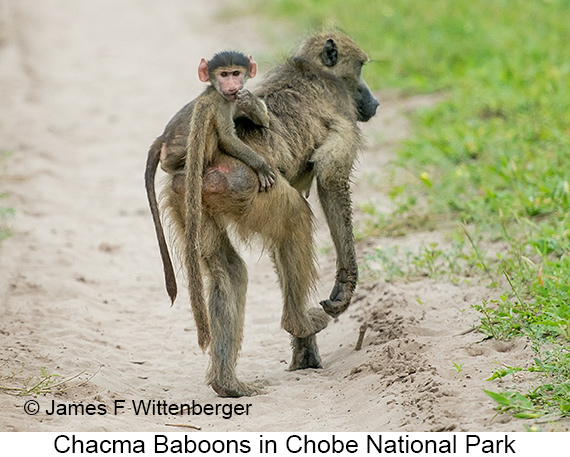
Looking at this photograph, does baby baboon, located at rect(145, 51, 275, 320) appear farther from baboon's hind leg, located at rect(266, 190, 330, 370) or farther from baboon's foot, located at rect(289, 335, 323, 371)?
baboon's foot, located at rect(289, 335, 323, 371)

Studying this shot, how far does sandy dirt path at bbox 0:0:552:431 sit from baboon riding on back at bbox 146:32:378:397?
36 centimetres

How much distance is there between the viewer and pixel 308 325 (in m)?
5.00

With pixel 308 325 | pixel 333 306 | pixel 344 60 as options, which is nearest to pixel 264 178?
pixel 333 306

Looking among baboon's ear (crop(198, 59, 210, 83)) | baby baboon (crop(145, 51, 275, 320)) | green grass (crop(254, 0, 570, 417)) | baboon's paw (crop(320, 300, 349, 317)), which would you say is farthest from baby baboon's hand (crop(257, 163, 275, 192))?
green grass (crop(254, 0, 570, 417))

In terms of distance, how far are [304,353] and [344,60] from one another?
5.59 feet

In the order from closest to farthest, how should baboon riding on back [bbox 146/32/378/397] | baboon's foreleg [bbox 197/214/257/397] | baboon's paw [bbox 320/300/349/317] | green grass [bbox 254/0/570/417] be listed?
baboon riding on back [bbox 146/32/378/397] < baboon's foreleg [bbox 197/214/257/397] < green grass [bbox 254/0/570/417] < baboon's paw [bbox 320/300/349/317]

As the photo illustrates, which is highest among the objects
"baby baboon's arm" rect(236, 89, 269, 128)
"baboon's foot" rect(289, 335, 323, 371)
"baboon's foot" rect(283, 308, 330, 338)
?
"baby baboon's arm" rect(236, 89, 269, 128)

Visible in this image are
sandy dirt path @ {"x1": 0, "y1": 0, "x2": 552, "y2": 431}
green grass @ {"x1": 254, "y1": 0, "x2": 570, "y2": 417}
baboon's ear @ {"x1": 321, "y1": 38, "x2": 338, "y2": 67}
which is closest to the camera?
sandy dirt path @ {"x1": 0, "y1": 0, "x2": 552, "y2": 431}

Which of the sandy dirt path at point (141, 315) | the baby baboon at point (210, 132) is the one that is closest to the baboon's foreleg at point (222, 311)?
the sandy dirt path at point (141, 315)

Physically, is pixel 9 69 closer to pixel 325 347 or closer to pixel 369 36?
pixel 369 36

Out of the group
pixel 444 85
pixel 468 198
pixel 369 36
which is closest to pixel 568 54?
pixel 444 85

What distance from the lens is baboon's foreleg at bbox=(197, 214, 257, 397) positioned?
15.0 ft

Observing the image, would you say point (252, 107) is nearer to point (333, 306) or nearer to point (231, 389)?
point (333, 306)

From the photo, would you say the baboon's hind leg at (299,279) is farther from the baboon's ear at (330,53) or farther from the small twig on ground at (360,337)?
the baboon's ear at (330,53)
